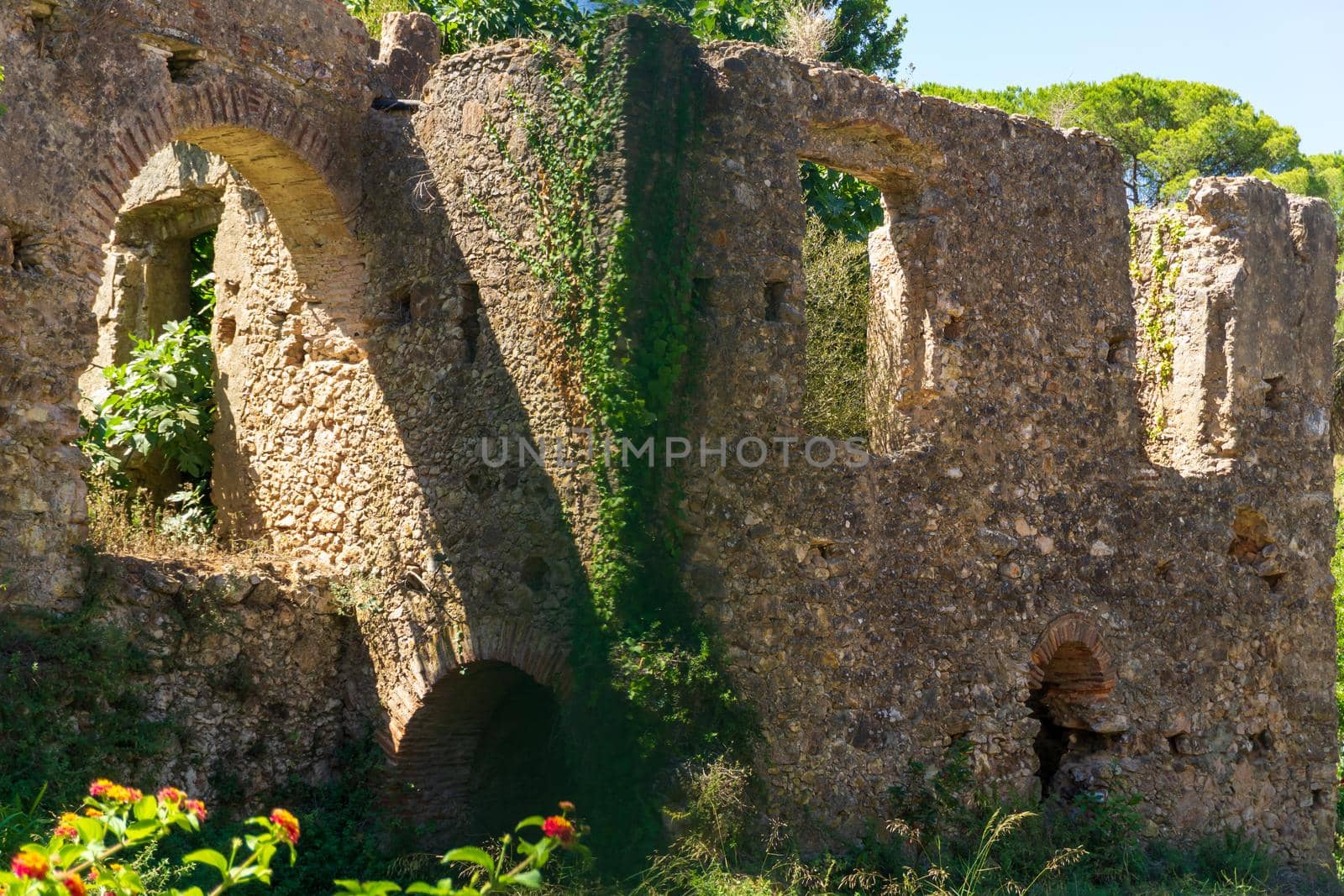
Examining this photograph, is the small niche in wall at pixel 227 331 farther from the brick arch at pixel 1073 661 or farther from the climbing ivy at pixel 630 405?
the brick arch at pixel 1073 661

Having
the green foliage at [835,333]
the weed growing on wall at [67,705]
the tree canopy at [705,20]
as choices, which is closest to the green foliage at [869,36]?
the tree canopy at [705,20]

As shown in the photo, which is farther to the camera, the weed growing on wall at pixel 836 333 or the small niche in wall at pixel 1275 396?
the weed growing on wall at pixel 836 333

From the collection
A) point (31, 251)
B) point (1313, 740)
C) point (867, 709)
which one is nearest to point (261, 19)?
point (31, 251)

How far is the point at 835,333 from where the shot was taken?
12.9 metres

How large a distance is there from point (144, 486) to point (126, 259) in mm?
2141

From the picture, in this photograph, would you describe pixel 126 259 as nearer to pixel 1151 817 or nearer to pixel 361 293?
pixel 361 293

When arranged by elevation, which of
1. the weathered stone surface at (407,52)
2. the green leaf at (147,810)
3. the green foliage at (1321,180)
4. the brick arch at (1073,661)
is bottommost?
the green leaf at (147,810)

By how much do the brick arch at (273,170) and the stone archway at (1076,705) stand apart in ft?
16.6

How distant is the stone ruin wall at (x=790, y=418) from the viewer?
812 cm

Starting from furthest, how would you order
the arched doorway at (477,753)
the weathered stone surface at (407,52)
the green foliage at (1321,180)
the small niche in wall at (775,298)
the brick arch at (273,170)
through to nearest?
the green foliage at (1321,180) < the weathered stone surface at (407,52) < the arched doorway at (477,753) < the small niche in wall at (775,298) < the brick arch at (273,170)

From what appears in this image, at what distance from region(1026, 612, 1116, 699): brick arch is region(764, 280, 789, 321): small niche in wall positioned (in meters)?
2.77

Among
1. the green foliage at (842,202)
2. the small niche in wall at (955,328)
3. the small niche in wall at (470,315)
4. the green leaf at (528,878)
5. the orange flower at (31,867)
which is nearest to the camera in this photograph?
the orange flower at (31,867)

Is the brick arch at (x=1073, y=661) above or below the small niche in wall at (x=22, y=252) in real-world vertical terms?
below

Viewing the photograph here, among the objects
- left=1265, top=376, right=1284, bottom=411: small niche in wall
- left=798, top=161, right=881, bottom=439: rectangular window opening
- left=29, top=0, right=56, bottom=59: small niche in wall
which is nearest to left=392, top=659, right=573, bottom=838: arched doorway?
left=798, top=161, right=881, bottom=439: rectangular window opening
